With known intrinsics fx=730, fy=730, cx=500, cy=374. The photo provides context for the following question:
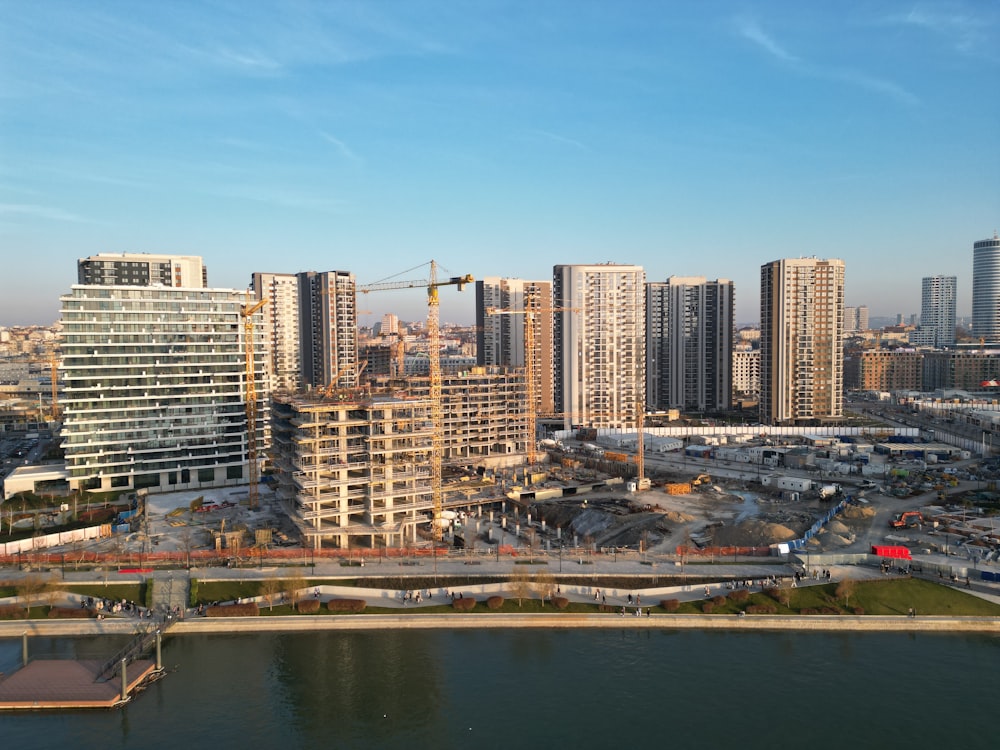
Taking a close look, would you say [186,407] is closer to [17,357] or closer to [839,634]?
[839,634]

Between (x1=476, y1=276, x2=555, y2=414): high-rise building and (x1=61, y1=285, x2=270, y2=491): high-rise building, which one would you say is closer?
(x1=61, y1=285, x2=270, y2=491): high-rise building

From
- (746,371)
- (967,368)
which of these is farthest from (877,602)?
(967,368)

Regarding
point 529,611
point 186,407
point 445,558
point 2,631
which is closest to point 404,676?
point 529,611

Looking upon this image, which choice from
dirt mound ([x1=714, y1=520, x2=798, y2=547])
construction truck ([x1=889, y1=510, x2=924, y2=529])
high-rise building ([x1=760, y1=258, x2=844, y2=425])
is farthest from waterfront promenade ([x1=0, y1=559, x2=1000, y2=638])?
high-rise building ([x1=760, y1=258, x2=844, y2=425])

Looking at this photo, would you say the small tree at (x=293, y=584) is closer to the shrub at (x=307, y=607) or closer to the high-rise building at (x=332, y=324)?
the shrub at (x=307, y=607)

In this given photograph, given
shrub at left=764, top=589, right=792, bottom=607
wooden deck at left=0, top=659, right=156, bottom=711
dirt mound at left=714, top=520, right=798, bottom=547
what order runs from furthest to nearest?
1. dirt mound at left=714, top=520, right=798, bottom=547
2. shrub at left=764, top=589, right=792, bottom=607
3. wooden deck at left=0, top=659, right=156, bottom=711

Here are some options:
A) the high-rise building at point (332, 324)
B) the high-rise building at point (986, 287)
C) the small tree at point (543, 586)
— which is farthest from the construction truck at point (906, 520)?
the high-rise building at point (986, 287)

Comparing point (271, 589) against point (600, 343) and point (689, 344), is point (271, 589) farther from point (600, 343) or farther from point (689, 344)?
point (689, 344)

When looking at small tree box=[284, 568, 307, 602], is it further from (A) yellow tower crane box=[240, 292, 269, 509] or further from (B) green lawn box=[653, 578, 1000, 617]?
(B) green lawn box=[653, 578, 1000, 617]
